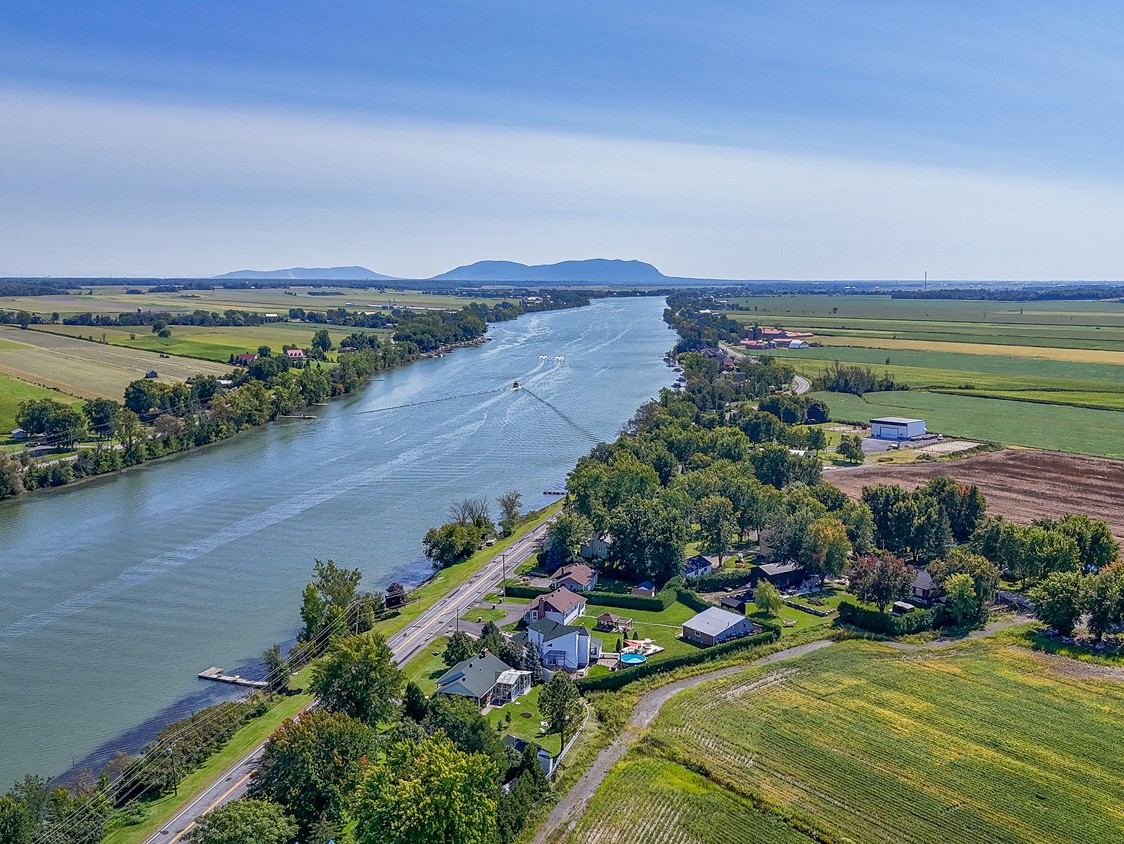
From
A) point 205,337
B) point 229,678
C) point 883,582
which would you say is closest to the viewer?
point 229,678

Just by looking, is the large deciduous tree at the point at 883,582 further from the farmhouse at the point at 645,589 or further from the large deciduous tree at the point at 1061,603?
the farmhouse at the point at 645,589

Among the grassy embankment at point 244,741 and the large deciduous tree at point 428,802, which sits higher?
the large deciduous tree at point 428,802

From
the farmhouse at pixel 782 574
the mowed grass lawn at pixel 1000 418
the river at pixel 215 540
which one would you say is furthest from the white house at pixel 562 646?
the mowed grass lawn at pixel 1000 418

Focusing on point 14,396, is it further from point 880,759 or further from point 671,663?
point 880,759

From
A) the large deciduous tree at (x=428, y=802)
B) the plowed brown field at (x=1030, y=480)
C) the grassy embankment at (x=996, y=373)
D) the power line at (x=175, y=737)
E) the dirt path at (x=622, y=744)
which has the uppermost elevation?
the grassy embankment at (x=996, y=373)

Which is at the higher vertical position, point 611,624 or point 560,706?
point 560,706

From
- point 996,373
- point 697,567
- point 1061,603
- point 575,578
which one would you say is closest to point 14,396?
point 575,578

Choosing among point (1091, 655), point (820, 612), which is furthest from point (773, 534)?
point (1091, 655)
